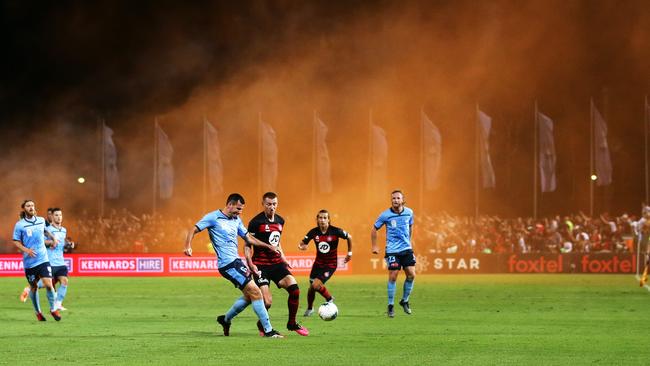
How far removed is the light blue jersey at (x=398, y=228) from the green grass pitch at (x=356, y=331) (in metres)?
1.53

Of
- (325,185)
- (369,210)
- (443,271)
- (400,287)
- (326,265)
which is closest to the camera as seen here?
(326,265)

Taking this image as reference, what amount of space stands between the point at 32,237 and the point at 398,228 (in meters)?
7.79

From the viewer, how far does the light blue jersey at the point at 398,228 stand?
23984mm

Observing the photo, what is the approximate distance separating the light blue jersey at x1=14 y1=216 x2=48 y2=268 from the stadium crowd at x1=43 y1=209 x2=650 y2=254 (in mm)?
28702

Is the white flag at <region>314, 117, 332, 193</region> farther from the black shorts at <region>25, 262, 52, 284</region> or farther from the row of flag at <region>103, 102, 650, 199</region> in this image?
the black shorts at <region>25, 262, 52, 284</region>

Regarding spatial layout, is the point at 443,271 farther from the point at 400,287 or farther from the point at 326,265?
the point at 326,265

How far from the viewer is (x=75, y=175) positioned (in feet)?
221

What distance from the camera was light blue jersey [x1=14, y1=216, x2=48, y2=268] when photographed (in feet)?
73.3

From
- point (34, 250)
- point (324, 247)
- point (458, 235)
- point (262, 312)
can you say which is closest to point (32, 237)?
point (34, 250)

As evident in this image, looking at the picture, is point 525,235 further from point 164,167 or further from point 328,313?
point 328,313

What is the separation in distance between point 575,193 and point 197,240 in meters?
28.3

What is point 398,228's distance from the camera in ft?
78.7

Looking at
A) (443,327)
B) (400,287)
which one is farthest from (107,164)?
(443,327)

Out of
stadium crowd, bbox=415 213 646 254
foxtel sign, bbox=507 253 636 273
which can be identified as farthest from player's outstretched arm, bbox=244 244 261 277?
foxtel sign, bbox=507 253 636 273
